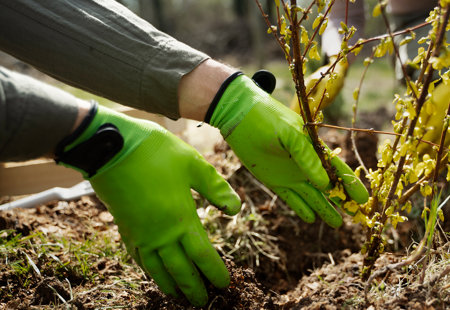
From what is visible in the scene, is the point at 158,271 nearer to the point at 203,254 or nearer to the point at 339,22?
the point at 203,254

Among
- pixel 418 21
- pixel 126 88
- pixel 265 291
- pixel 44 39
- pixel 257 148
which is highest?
pixel 418 21

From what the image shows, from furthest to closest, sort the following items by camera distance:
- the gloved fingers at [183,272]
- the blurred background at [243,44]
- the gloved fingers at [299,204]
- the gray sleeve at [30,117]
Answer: the blurred background at [243,44]
the gloved fingers at [299,204]
the gloved fingers at [183,272]
the gray sleeve at [30,117]

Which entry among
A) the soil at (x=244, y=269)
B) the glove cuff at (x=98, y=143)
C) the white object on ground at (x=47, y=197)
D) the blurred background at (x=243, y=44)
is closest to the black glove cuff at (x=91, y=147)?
the glove cuff at (x=98, y=143)

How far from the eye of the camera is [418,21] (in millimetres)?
3074

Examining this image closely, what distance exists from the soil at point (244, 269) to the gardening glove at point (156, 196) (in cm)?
15

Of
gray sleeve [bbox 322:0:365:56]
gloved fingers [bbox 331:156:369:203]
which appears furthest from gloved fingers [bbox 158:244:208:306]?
gray sleeve [bbox 322:0:365:56]

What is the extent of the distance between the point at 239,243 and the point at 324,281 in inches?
20.9

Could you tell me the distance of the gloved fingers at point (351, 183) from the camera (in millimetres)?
1587

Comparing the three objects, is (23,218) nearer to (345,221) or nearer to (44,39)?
(44,39)

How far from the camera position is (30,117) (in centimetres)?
127

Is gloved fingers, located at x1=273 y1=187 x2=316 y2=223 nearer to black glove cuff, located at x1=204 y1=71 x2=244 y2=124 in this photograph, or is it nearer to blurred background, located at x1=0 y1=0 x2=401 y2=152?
black glove cuff, located at x1=204 y1=71 x2=244 y2=124

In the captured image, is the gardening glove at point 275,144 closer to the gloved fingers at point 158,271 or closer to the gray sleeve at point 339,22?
the gloved fingers at point 158,271

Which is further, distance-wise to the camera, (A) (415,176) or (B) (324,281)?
(B) (324,281)

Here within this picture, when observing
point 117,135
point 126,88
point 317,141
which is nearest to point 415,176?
point 317,141
